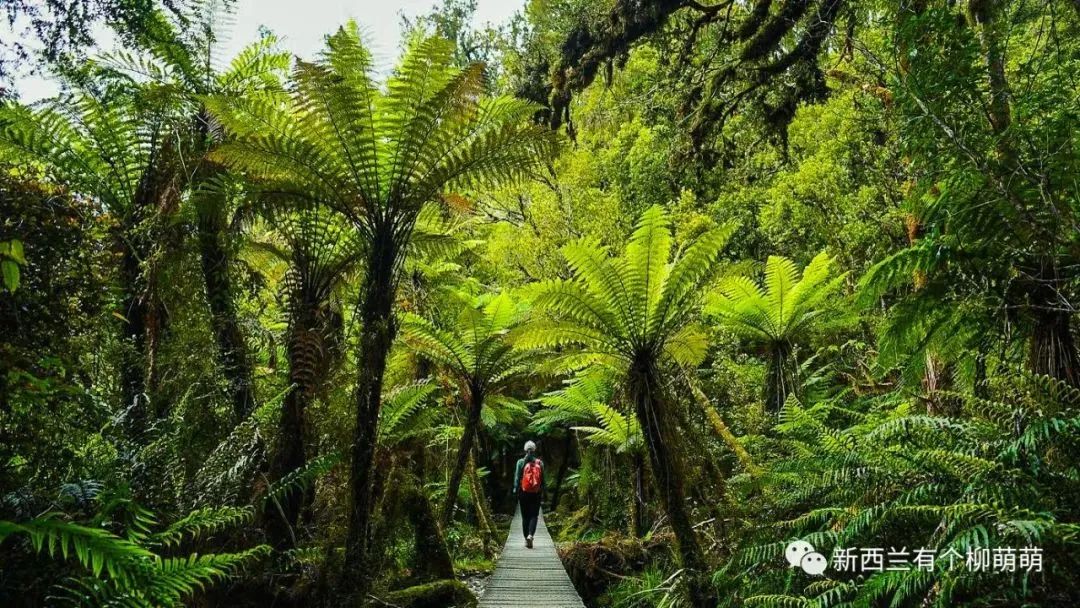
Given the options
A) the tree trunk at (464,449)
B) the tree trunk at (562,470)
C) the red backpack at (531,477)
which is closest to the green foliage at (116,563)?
the tree trunk at (464,449)

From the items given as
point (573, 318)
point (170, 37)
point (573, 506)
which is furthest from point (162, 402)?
point (573, 506)

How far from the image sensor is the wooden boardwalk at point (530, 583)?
15.5 ft

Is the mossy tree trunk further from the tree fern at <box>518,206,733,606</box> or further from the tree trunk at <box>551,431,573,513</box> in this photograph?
the tree trunk at <box>551,431,573,513</box>

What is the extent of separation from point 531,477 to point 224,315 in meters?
4.06

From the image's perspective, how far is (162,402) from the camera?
4.12 m

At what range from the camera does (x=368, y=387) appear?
11.0ft

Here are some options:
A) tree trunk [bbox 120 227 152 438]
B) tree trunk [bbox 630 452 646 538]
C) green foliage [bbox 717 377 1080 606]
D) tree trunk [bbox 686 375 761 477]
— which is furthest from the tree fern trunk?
tree trunk [bbox 630 452 646 538]

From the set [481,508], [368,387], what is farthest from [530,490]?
[368,387]

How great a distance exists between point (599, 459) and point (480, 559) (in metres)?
2.87

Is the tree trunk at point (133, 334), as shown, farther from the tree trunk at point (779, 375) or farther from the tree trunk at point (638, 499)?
the tree trunk at point (779, 375)

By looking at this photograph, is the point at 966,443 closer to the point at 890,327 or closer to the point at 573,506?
the point at 890,327

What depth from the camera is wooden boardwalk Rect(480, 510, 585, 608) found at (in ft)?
15.5

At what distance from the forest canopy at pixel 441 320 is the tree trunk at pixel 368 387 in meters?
0.02

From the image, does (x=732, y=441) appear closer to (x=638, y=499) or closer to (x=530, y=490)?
(x=638, y=499)
